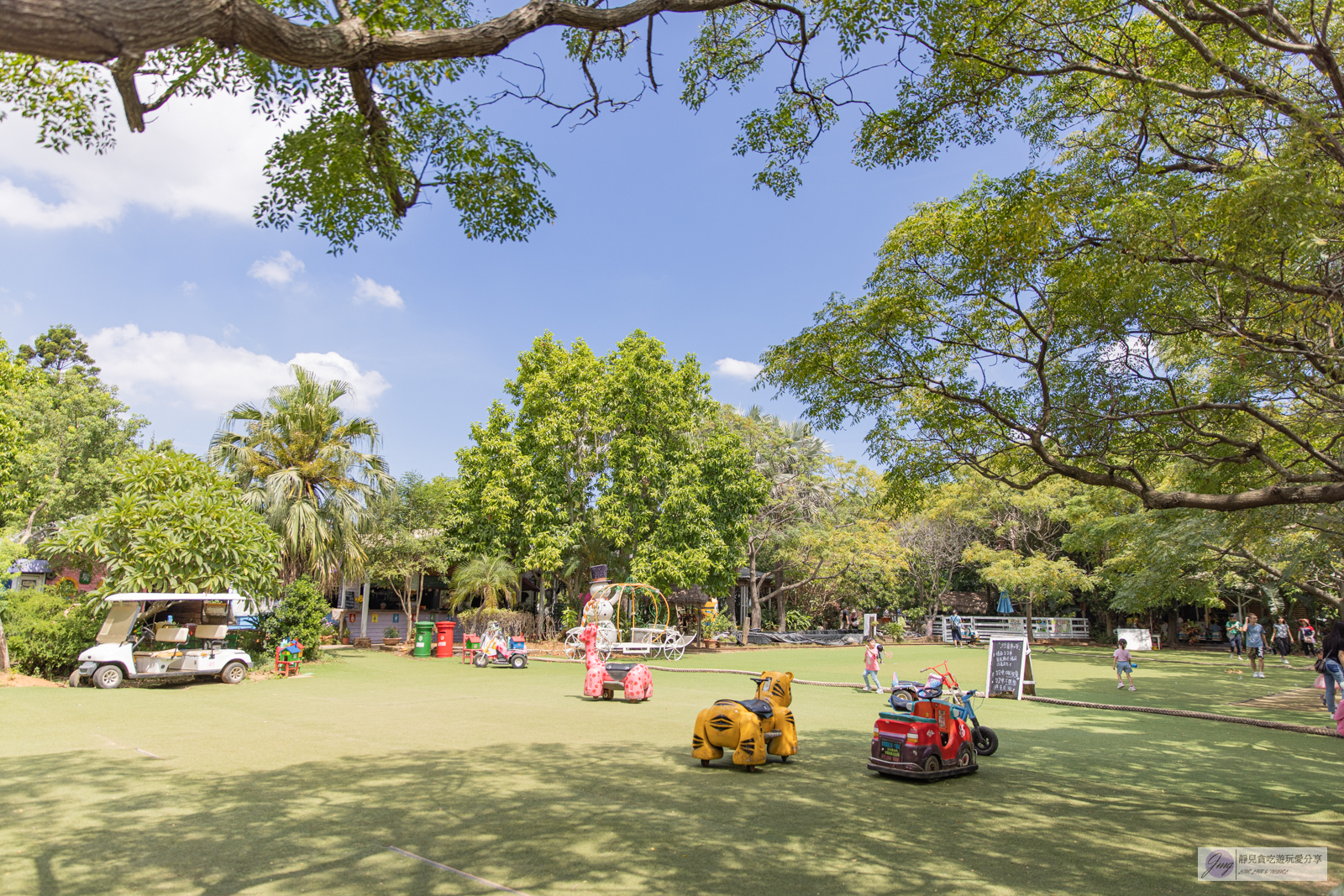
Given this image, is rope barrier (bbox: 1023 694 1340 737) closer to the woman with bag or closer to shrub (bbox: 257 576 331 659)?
the woman with bag

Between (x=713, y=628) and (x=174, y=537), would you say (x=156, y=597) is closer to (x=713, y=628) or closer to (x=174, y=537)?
(x=174, y=537)

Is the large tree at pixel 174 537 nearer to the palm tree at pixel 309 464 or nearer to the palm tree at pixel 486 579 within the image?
the palm tree at pixel 309 464

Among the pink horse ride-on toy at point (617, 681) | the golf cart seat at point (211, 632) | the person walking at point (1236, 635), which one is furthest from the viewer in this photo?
the person walking at point (1236, 635)

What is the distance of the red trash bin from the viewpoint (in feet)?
78.1

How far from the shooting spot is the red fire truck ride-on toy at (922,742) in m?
7.67

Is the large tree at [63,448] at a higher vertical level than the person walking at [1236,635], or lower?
higher

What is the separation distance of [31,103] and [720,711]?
7.48m

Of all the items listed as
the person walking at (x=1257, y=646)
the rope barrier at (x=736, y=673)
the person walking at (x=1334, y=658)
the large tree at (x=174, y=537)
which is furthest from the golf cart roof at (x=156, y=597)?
the person walking at (x=1257, y=646)

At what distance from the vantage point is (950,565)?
40969 mm

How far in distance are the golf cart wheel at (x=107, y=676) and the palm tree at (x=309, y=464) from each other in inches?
270

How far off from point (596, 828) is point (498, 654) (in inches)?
626

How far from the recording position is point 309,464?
21.7 meters

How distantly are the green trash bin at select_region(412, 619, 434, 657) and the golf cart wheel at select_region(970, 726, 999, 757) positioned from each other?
719 inches

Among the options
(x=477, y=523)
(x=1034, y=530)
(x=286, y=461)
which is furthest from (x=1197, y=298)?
(x=1034, y=530)
